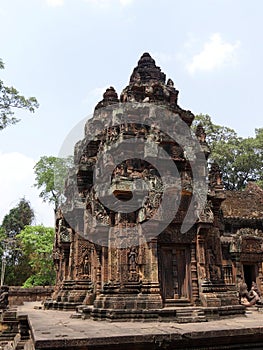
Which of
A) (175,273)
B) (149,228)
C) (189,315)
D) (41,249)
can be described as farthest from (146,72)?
(41,249)

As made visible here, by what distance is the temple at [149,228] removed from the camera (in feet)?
24.1

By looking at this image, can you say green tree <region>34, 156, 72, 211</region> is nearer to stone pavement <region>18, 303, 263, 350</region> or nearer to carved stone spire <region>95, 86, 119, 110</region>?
carved stone spire <region>95, 86, 119, 110</region>

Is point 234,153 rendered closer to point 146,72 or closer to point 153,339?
point 146,72

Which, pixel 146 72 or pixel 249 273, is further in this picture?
pixel 249 273

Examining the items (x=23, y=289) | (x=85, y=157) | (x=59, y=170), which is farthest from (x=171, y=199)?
(x=59, y=170)

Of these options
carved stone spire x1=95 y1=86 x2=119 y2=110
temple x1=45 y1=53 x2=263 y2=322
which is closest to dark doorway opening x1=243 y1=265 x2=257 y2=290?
temple x1=45 y1=53 x2=263 y2=322

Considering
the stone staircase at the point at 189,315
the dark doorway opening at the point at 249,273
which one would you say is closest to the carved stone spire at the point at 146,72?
the stone staircase at the point at 189,315

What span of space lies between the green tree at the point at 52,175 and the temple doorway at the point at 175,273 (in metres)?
20.5

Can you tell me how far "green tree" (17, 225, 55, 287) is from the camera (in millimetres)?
25431

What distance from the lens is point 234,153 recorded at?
30.9 m

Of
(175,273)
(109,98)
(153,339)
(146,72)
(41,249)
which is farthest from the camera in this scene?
(41,249)

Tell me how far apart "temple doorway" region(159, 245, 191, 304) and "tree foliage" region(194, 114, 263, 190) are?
2244 centimetres

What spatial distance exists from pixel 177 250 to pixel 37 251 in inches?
751

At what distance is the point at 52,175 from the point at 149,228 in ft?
71.9
